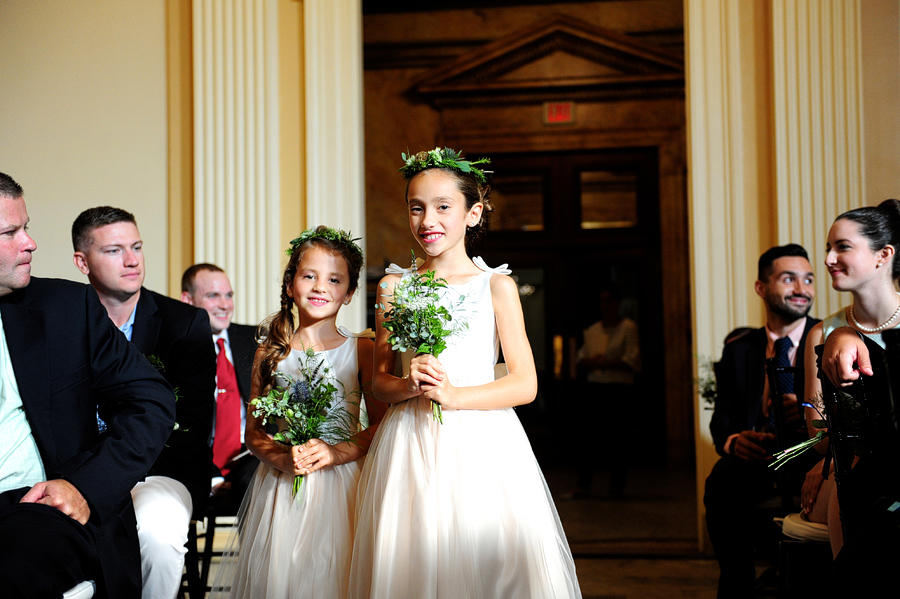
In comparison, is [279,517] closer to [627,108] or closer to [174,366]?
[174,366]

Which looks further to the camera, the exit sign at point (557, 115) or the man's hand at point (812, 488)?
the exit sign at point (557, 115)

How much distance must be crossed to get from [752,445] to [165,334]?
2.82 metres

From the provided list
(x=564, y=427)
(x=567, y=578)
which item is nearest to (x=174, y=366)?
(x=567, y=578)

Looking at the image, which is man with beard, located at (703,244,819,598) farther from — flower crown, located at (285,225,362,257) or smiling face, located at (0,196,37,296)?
smiling face, located at (0,196,37,296)

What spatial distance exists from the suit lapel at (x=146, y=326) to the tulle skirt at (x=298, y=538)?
85cm

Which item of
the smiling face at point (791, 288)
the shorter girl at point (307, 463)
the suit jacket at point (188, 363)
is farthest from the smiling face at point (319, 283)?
the smiling face at point (791, 288)

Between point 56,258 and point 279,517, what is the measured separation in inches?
141

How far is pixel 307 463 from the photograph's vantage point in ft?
9.10

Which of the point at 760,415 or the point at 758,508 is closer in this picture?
the point at 758,508

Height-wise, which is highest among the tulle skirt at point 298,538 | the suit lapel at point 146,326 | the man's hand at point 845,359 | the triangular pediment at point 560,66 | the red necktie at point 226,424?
the triangular pediment at point 560,66

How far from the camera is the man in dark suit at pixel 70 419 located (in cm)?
218

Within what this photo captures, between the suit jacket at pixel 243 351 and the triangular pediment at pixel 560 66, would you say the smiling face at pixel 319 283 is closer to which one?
the suit jacket at pixel 243 351

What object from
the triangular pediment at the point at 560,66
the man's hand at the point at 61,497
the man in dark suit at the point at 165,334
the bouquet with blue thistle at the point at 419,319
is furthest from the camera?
the triangular pediment at the point at 560,66

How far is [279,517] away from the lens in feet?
9.14
